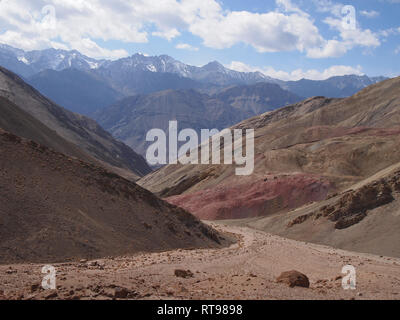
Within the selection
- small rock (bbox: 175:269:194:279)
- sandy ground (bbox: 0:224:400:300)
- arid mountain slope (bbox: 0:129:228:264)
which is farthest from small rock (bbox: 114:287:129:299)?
arid mountain slope (bbox: 0:129:228:264)

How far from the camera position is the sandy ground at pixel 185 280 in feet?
35.4

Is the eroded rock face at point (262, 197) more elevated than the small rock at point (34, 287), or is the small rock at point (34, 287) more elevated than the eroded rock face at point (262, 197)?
the eroded rock face at point (262, 197)

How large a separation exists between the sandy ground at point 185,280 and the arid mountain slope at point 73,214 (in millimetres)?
1735

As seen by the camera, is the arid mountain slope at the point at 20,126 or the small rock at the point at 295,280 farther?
the arid mountain slope at the point at 20,126

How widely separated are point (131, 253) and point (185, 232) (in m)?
7.61

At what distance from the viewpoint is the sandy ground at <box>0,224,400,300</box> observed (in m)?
10.8

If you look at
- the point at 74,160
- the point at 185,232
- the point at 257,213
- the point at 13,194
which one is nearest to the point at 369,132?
the point at 257,213

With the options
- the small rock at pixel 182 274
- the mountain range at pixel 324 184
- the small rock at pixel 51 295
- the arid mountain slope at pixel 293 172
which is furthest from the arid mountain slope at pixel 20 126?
the small rock at pixel 51 295

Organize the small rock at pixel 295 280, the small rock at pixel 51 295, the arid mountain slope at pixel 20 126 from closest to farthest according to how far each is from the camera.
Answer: the small rock at pixel 51 295 → the small rock at pixel 295 280 → the arid mountain slope at pixel 20 126

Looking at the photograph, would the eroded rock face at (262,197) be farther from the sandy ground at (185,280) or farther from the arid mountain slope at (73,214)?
the sandy ground at (185,280)

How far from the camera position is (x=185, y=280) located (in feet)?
44.8

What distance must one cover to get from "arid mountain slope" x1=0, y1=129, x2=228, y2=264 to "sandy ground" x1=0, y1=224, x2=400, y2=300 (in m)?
1.73

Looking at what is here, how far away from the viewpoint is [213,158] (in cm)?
8238

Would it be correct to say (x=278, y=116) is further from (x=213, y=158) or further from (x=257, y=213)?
(x=257, y=213)
